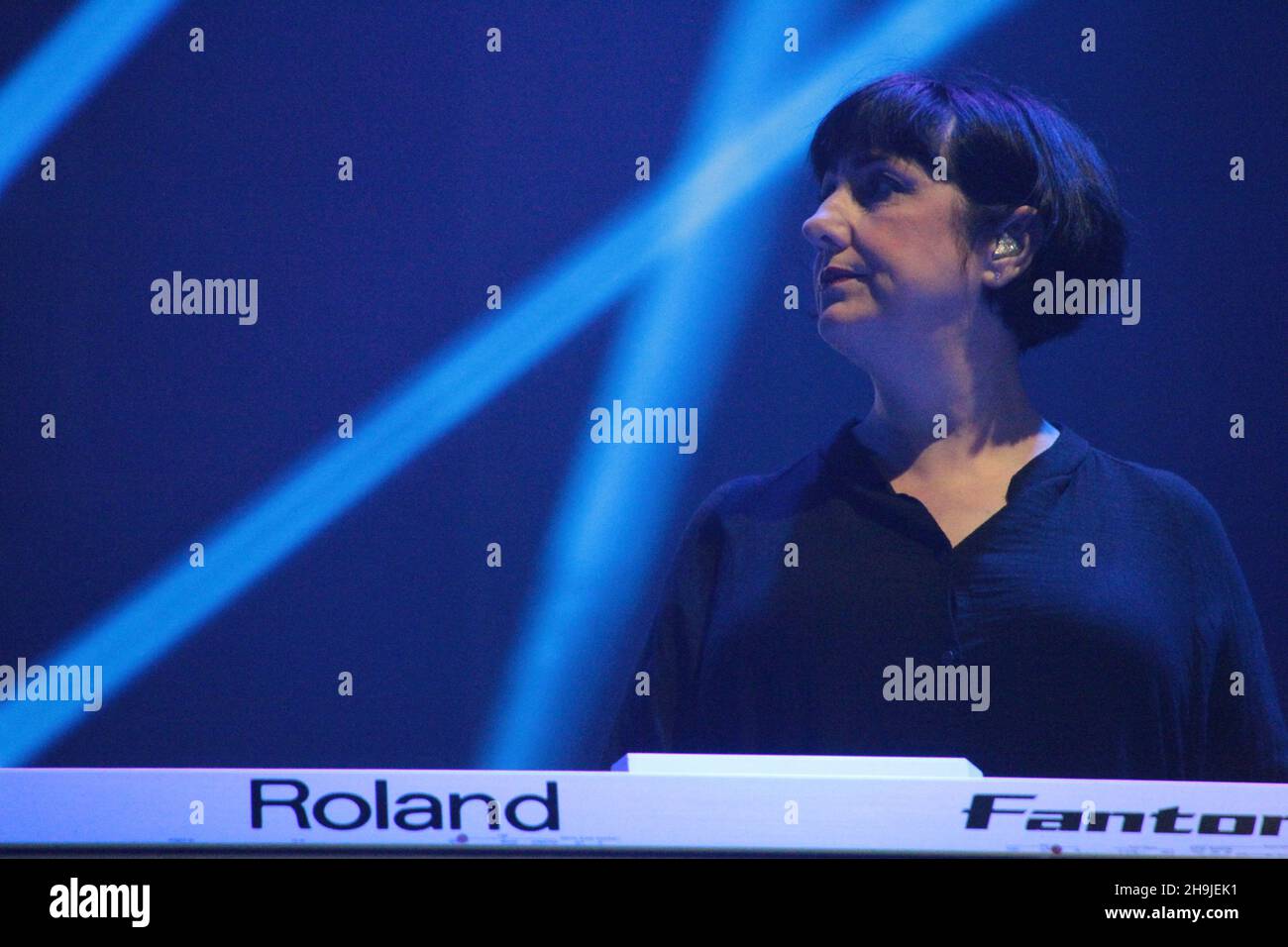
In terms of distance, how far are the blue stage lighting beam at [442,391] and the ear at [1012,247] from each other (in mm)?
328

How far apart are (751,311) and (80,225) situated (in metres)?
1.14

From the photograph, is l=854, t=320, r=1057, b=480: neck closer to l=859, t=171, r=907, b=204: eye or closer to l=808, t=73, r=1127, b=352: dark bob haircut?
l=808, t=73, r=1127, b=352: dark bob haircut

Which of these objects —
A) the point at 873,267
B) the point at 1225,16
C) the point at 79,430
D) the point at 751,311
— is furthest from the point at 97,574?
the point at 1225,16

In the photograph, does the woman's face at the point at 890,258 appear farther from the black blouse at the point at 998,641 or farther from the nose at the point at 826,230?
the black blouse at the point at 998,641

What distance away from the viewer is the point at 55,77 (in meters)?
2.09

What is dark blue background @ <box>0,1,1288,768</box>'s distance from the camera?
2074 millimetres

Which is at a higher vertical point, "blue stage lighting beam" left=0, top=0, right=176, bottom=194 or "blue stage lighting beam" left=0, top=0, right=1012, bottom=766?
"blue stage lighting beam" left=0, top=0, right=176, bottom=194

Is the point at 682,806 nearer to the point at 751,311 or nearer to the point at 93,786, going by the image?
the point at 751,311

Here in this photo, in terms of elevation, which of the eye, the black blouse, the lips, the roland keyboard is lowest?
the roland keyboard

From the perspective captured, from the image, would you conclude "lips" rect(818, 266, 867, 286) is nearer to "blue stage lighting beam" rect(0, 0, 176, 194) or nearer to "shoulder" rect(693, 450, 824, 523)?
"shoulder" rect(693, 450, 824, 523)

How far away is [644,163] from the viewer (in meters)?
2.10

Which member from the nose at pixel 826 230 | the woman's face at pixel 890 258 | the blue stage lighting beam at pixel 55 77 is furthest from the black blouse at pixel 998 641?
the blue stage lighting beam at pixel 55 77

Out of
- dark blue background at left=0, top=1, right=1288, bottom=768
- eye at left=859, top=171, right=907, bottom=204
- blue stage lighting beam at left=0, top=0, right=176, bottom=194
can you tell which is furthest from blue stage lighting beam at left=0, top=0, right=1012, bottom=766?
blue stage lighting beam at left=0, top=0, right=176, bottom=194
